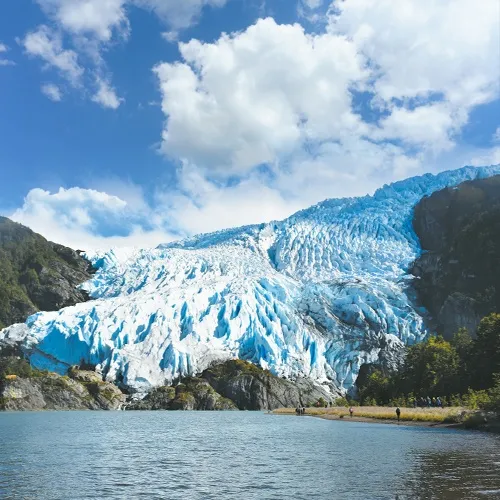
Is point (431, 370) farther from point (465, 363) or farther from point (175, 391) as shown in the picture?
point (175, 391)

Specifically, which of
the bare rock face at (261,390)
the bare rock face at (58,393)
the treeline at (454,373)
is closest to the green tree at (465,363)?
the treeline at (454,373)

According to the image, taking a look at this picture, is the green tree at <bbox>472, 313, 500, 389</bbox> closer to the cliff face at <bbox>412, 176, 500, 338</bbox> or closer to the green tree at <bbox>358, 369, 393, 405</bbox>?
the green tree at <bbox>358, 369, 393, 405</bbox>

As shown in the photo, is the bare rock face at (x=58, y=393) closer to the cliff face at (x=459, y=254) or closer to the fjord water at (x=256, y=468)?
the fjord water at (x=256, y=468)

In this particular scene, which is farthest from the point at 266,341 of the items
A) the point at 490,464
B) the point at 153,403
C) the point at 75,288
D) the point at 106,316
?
the point at 490,464

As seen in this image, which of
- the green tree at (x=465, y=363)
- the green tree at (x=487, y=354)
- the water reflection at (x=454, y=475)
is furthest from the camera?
the green tree at (x=465, y=363)

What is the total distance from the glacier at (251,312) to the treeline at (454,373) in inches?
1039

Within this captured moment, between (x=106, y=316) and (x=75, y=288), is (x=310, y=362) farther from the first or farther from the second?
Answer: (x=75, y=288)

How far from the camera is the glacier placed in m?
88.2

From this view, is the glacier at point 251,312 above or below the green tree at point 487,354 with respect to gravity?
above

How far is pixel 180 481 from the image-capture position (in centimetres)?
1595

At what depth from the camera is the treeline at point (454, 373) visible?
149 ft

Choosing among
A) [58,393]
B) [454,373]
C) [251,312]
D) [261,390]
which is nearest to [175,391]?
[261,390]

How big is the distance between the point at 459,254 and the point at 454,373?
5373 cm

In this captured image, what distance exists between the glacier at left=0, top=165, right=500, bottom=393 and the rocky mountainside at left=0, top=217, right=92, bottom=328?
433 cm
